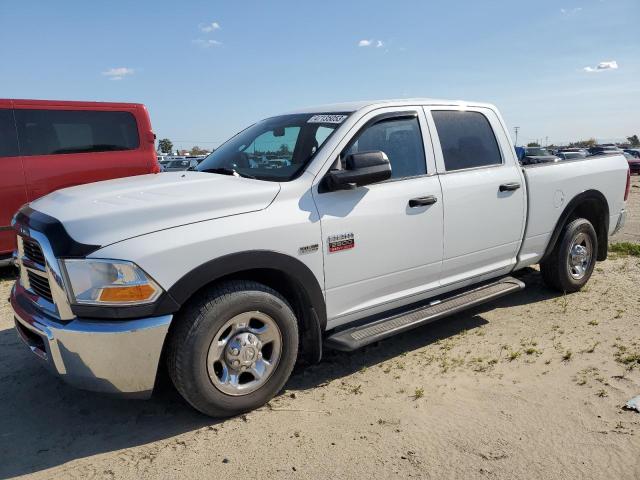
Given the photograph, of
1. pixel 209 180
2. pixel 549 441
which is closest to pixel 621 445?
pixel 549 441

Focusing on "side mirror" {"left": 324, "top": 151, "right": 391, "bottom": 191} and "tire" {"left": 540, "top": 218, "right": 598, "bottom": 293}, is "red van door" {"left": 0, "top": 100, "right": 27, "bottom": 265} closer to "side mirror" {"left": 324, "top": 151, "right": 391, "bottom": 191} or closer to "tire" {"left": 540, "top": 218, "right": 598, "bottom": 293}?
"side mirror" {"left": 324, "top": 151, "right": 391, "bottom": 191}

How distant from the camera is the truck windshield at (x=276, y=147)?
11.4 feet

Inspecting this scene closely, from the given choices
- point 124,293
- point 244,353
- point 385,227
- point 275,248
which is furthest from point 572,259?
point 124,293

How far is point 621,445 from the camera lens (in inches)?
106

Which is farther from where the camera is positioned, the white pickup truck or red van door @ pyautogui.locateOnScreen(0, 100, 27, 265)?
red van door @ pyautogui.locateOnScreen(0, 100, 27, 265)

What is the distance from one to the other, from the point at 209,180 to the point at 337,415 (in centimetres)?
169

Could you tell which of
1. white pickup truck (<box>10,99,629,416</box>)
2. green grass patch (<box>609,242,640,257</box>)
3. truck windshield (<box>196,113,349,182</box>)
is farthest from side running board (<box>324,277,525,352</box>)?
green grass patch (<box>609,242,640,257</box>)

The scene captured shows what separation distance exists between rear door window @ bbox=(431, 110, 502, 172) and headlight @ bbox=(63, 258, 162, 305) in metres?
2.50

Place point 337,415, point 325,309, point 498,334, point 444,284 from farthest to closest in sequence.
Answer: point 498,334
point 444,284
point 325,309
point 337,415

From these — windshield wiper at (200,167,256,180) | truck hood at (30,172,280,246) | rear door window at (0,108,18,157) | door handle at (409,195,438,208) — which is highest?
rear door window at (0,108,18,157)

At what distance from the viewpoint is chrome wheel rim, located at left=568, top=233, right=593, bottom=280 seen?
205 inches

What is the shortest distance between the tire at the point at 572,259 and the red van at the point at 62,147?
18.7 ft

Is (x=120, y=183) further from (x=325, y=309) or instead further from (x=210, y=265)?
(x=325, y=309)

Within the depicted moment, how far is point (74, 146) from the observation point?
7.07 m
